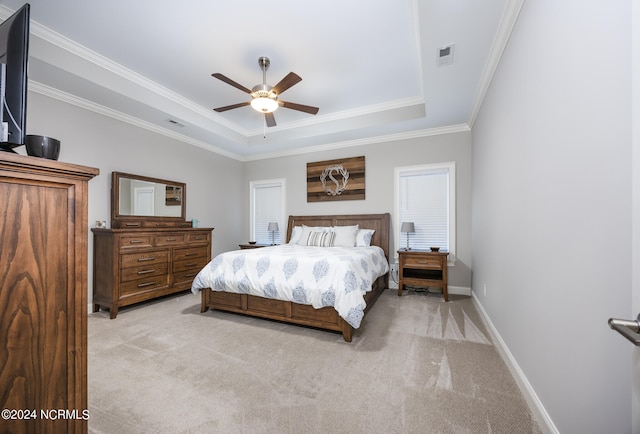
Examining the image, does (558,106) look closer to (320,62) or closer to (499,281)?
(499,281)

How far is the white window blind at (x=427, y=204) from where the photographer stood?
4.36 metres

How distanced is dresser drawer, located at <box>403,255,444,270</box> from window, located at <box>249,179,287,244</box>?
8.55ft

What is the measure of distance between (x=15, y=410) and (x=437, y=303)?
3953 mm

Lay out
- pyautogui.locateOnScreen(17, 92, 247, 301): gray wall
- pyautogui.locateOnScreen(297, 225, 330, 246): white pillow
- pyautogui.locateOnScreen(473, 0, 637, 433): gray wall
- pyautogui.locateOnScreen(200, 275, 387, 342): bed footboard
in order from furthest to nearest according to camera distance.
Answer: pyautogui.locateOnScreen(297, 225, 330, 246): white pillow < pyautogui.locateOnScreen(17, 92, 247, 301): gray wall < pyautogui.locateOnScreen(200, 275, 387, 342): bed footboard < pyautogui.locateOnScreen(473, 0, 637, 433): gray wall

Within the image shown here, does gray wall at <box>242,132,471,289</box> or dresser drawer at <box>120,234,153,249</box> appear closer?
dresser drawer at <box>120,234,153,249</box>

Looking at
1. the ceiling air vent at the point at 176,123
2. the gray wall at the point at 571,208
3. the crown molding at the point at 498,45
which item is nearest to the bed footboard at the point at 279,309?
the gray wall at the point at 571,208

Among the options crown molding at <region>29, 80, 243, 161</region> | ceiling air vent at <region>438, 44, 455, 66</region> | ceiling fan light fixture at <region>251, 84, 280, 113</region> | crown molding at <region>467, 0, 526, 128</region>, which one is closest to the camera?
crown molding at <region>467, 0, 526, 128</region>

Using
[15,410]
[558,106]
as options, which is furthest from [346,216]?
[15,410]

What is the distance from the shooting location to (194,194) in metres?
4.96

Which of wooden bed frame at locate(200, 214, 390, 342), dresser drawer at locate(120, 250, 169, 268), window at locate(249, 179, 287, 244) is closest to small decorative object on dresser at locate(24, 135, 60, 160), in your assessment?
wooden bed frame at locate(200, 214, 390, 342)

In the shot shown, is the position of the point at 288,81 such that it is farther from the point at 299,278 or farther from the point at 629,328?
the point at 629,328

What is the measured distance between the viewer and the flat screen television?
2.62ft

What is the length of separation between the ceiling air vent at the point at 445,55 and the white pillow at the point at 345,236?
8.45 feet

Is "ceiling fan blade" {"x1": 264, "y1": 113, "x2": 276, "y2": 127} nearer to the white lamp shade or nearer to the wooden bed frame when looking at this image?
the wooden bed frame
